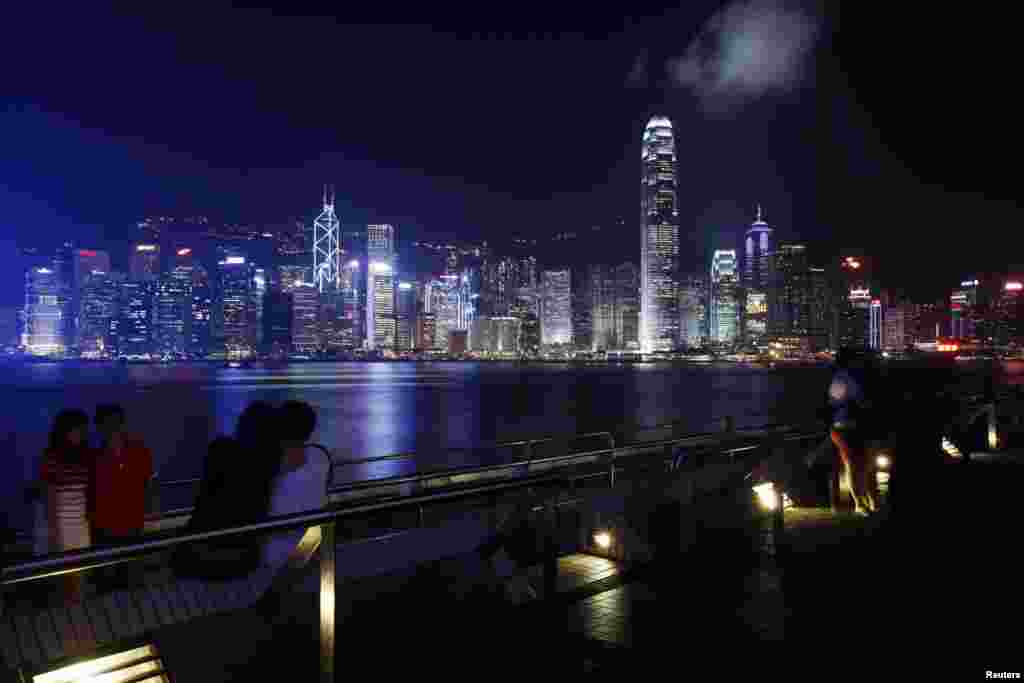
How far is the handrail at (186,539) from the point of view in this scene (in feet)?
7.11

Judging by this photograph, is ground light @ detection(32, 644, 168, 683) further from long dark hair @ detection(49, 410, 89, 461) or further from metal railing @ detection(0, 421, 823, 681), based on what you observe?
long dark hair @ detection(49, 410, 89, 461)

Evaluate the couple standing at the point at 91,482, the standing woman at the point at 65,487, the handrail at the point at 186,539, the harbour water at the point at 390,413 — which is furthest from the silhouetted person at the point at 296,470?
the harbour water at the point at 390,413

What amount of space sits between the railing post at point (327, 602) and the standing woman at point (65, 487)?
8.39 feet

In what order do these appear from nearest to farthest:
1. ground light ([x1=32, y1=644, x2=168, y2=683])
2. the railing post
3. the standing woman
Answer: ground light ([x1=32, y1=644, x2=168, y2=683])
the railing post
the standing woman

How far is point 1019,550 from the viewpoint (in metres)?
6.56

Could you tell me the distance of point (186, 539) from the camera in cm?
245

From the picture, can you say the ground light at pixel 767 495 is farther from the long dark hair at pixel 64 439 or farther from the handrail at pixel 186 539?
the long dark hair at pixel 64 439

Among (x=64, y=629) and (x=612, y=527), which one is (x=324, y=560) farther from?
(x=612, y=527)

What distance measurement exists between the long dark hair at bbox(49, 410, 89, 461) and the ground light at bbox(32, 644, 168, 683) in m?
2.42

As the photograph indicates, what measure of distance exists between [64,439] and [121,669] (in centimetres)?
248

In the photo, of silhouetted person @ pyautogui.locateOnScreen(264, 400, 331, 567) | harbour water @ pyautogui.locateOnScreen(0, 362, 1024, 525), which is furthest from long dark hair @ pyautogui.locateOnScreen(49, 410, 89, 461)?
harbour water @ pyautogui.locateOnScreen(0, 362, 1024, 525)

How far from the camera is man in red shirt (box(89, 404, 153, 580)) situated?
16.0 feet

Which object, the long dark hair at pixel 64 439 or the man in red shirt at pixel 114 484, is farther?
the man in red shirt at pixel 114 484

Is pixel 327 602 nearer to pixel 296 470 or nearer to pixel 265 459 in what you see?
pixel 296 470
